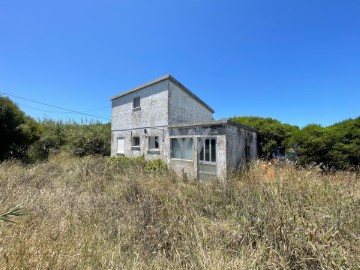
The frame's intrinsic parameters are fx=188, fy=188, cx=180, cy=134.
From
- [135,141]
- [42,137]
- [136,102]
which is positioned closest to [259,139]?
[135,141]

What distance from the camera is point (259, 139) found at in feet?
44.0

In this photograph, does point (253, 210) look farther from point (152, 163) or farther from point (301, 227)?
point (152, 163)

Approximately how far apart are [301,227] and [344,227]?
65 cm

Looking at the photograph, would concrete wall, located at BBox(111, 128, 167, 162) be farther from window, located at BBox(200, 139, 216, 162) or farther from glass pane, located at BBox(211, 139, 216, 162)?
glass pane, located at BBox(211, 139, 216, 162)

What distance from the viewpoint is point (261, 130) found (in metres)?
13.3

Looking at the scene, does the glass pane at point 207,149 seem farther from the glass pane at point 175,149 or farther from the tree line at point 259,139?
the tree line at point 259,139

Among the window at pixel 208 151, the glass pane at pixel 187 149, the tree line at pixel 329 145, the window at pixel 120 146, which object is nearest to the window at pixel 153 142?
the glass pane at pixel 187 149

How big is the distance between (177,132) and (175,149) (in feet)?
3.52

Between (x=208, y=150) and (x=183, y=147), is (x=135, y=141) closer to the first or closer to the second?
(x=183, y=147)

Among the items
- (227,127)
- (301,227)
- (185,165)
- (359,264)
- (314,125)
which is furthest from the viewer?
(185,165)

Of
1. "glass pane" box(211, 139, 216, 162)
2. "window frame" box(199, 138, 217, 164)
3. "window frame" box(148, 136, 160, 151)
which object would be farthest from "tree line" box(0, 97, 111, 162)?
"glass pane" box(211, 139, 216, 162)

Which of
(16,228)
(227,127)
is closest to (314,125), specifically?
(227,127)

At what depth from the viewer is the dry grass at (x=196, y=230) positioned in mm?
2389

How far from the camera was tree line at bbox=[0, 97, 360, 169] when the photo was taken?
862cm
